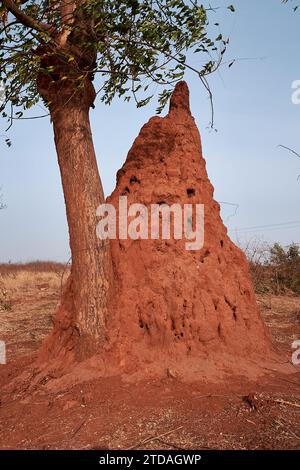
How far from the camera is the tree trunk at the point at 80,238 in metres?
4.49

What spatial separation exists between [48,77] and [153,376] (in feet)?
10.8

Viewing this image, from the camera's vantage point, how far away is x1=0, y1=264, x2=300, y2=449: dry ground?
3068 mm

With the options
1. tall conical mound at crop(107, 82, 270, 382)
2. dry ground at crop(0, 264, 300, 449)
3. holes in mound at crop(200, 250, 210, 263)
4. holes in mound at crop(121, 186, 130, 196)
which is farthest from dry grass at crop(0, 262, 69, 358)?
holes in mound at crop(200, 250, 210, 263)

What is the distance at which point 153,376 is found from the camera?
13.5 ft

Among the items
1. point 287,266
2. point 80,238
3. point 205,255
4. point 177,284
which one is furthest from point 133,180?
point 287,266

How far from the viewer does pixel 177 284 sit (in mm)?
4613

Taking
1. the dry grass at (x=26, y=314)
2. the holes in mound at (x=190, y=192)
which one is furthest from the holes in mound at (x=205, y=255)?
the dry grass at (x=26, y=314)

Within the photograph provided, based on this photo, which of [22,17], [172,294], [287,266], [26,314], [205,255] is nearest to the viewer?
[22,17]

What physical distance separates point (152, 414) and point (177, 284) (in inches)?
57.9

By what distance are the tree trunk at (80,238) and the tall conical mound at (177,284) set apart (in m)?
0.19

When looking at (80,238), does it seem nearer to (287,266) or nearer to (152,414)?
(152,414)

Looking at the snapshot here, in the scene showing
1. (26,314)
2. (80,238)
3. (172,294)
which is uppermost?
(80,238)
